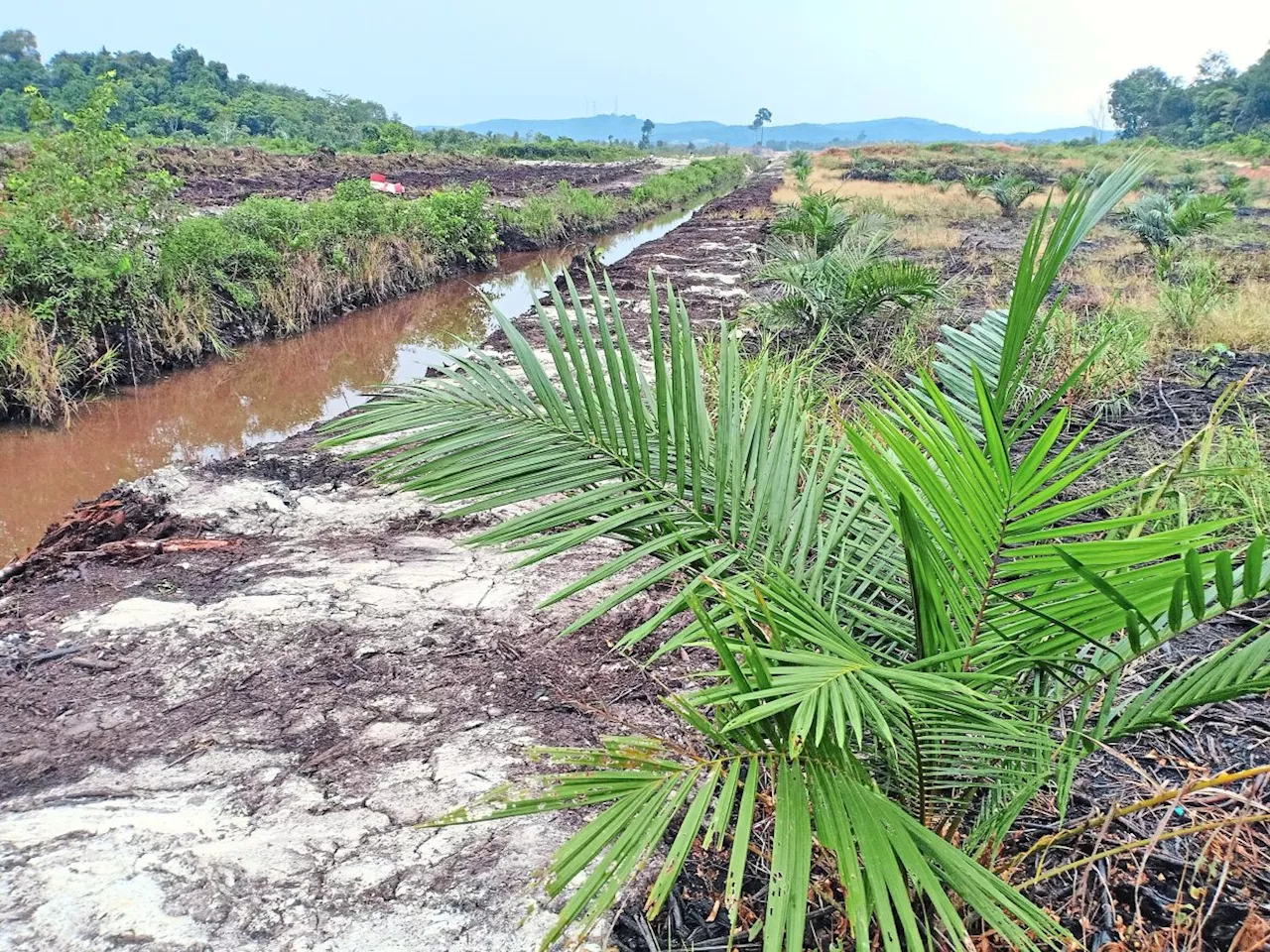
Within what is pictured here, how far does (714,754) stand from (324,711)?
1.53 meters

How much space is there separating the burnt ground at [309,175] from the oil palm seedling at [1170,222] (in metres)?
13.1

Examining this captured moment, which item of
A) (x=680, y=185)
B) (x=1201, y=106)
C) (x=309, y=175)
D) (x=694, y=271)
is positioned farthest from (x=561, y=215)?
(x=1201, y=106)

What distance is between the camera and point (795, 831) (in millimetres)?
773

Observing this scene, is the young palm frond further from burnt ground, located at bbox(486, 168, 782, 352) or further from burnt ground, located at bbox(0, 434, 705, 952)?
burnt ground, located at bbox(486, 168, 782, 352)

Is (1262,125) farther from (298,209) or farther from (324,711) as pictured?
(324,711)

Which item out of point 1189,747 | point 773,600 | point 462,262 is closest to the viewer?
point 773,600

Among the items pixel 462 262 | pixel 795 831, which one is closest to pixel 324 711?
pixel 795 831

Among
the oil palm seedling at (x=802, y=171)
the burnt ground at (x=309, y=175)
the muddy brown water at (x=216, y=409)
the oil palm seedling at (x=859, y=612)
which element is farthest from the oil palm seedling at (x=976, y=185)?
the oil palm seedling at (x=859, y=612)

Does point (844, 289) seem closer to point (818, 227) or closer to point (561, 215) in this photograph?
point (818, 227)

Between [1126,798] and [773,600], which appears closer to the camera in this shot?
[773,600]

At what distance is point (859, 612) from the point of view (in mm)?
1204

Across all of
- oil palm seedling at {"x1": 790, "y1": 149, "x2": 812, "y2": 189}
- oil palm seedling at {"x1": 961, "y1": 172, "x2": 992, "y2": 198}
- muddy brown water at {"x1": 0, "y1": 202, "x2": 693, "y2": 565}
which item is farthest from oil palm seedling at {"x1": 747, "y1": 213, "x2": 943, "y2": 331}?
oil palm seedling at {"x1": 961, "y1": 172, "x2": 992, "y2": 198}

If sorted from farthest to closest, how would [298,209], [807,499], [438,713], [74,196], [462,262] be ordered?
[462,262], [298,209], [74,196], [438,713], [807,499]

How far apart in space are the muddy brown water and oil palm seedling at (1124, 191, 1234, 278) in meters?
7.61
